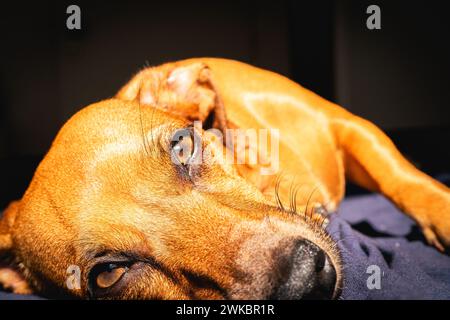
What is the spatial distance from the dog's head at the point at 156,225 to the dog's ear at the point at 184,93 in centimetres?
31

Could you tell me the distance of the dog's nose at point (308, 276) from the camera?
126 cm

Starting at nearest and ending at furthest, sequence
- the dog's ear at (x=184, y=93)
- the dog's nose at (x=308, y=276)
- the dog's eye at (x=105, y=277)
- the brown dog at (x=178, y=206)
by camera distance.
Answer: the dog's nose at (x=308, y=276) < the brown dog at (x=178, y=206) < the dog's eye at (x=105, y=277) < the dog's ear at (x=184, y=93)

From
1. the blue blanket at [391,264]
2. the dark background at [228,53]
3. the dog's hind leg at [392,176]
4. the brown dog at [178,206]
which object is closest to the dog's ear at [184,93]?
the brown dog at [178,206]

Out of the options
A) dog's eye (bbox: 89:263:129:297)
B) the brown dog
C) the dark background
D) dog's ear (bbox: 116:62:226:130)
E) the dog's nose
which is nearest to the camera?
the dog's nose

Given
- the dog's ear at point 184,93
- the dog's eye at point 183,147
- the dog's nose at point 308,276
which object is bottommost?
the dog's nose at point 308,276

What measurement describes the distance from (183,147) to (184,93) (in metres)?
0.52

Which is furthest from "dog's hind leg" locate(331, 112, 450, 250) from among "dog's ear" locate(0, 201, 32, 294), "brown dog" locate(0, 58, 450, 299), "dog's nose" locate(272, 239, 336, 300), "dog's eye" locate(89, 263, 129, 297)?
"dog's ear" locate(0, 201, 32, 294)

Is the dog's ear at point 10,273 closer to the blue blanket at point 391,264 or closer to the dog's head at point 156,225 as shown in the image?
the blue blanket at point 391,264

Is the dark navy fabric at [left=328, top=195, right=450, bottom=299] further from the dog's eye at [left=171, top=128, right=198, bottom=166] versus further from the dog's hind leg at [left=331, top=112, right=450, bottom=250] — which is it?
the dog's eye at [left=171, top=128, right=198, bottom=166]

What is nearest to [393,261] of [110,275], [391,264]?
[391,264]

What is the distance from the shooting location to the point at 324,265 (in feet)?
4.41

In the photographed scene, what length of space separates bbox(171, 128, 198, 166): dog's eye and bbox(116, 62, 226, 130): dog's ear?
0.36 metres

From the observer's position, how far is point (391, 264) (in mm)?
1799

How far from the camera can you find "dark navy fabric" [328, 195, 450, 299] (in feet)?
5.26
